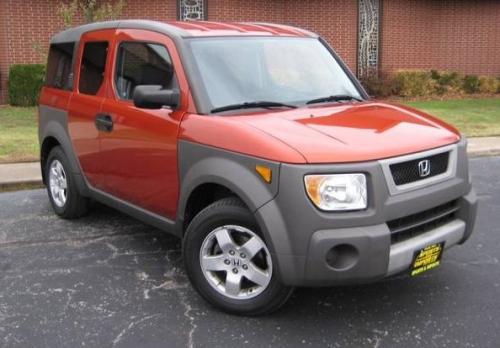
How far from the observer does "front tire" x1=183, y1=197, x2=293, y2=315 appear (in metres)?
3.65

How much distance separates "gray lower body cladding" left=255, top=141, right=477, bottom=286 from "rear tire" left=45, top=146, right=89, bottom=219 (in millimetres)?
2796

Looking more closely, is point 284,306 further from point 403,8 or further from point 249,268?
point 403,8

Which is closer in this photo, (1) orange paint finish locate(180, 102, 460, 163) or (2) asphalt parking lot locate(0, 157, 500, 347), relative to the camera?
(1) orange paint finish locate(180, 102, 460, 163)

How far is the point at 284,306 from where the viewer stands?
3.96 meters

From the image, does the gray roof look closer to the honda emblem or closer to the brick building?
the honda emblem

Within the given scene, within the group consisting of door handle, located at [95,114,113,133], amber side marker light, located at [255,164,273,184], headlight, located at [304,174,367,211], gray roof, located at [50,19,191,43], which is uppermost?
gray roof, located at [50,19,191,43]

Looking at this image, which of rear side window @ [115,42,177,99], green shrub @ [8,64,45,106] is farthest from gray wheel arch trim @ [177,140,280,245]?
green shrub @ [8,64,45,106]

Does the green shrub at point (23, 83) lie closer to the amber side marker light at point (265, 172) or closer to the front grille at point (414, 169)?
the amber side marker light at point (265, 172)

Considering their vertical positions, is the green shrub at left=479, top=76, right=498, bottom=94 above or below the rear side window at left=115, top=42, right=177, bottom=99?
below

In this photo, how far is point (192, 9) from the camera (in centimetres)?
1694

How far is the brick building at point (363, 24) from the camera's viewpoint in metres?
15.4

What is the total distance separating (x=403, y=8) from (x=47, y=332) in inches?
708

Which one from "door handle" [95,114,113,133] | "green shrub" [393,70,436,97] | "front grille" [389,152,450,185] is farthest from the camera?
"green shrub" [393,70,436,97]

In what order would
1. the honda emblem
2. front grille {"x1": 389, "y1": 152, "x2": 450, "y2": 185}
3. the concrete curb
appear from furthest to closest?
1. the concrete curb
2. the honda emblem
3. front grille {"x1": 389, "y1": 152, "x2": 450, "y2": 185}
